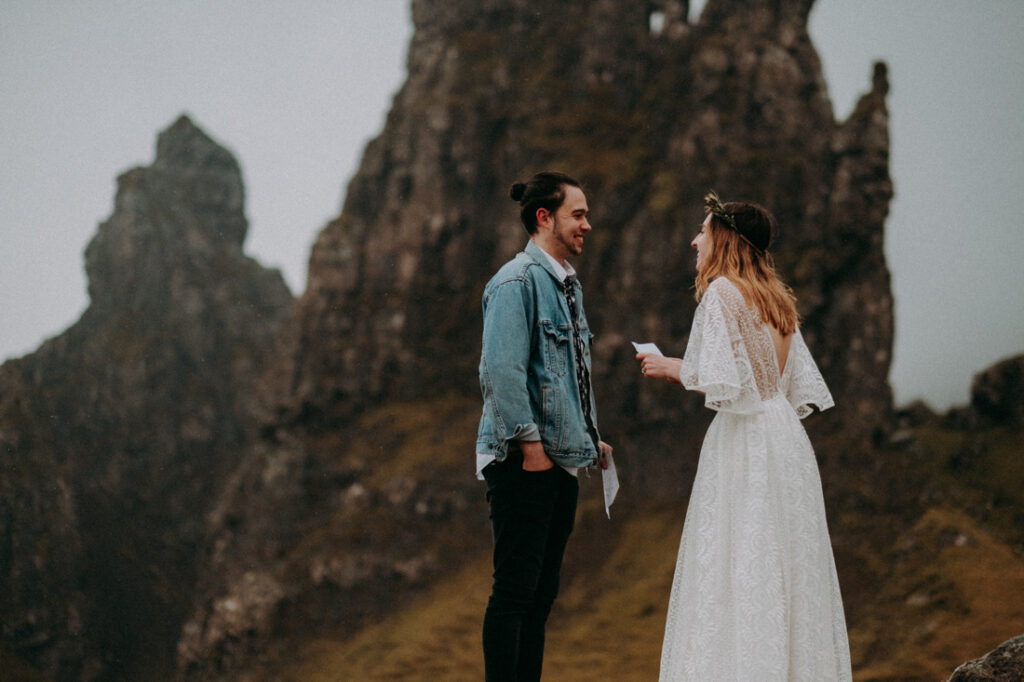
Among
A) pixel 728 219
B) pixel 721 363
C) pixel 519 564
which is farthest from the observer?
pixel 728 219

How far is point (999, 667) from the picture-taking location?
5852 millimetres

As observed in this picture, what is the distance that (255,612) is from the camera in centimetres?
5344

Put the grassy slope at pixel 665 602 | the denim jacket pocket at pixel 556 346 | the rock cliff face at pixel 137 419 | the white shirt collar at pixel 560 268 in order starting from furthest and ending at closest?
1. the rock cliff face at pixel 137 419
2. the grassy slope at pixel 665 602
3. the white shirt collar at pixel 560 268
4. the denim jacket pocket at pixel 556 346

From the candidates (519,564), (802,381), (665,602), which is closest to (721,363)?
(802,381)

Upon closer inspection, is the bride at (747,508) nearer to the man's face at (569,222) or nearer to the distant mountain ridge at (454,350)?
the man's face at (569,222)

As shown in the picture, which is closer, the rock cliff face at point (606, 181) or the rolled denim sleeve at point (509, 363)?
the rolled denim sleeve at point (509, 363)

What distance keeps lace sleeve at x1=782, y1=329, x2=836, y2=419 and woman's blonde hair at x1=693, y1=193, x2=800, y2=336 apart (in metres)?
0.31

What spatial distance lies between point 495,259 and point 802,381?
5476 cm

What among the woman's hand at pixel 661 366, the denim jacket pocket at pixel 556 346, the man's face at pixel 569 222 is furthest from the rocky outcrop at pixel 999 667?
the man's face at pixel 569 222

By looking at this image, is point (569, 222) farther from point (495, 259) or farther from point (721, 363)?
point (495, 259)

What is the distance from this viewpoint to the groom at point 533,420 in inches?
207

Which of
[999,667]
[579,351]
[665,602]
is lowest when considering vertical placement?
[665,602]

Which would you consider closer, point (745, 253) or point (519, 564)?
point (519, 564)

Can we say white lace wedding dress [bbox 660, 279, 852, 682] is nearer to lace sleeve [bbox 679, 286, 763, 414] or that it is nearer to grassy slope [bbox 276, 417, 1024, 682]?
lace sleeve [bbox 679, 286, 763, 414]
